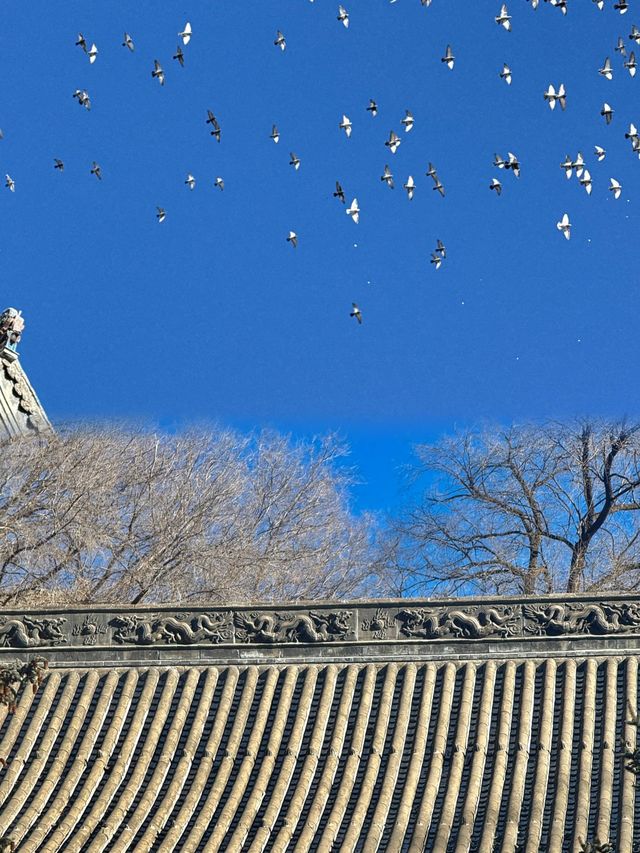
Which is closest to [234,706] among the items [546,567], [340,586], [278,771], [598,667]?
[278,771]

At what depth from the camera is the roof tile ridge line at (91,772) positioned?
13281mm

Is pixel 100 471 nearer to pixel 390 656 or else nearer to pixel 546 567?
pixel 546 567

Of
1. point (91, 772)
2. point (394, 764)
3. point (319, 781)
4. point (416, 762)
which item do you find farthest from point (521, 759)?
point (91, 772)

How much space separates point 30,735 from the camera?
574 inches

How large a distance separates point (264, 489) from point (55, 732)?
822 inches

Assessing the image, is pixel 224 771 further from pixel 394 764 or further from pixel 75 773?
pixel 394 764

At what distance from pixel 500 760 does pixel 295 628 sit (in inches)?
103

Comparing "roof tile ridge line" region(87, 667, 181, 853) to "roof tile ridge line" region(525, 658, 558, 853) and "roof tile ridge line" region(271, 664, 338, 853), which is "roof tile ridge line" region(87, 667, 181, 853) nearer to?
"roof tile ridge line" region(271, 664, 338, 853)

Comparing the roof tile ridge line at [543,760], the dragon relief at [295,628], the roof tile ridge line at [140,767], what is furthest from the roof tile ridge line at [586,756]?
the roof tile ridge line at [140,767]

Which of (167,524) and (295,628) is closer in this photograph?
(295,628)

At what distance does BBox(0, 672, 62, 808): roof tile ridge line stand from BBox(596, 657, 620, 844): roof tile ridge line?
5.48 meters

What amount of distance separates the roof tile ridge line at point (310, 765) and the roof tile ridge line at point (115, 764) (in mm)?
1710

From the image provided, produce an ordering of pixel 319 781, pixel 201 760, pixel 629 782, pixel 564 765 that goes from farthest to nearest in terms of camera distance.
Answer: pixel 201 760, pixel 319 781, pixel 564 765, pixel 629 782

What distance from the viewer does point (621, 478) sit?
31594mm
